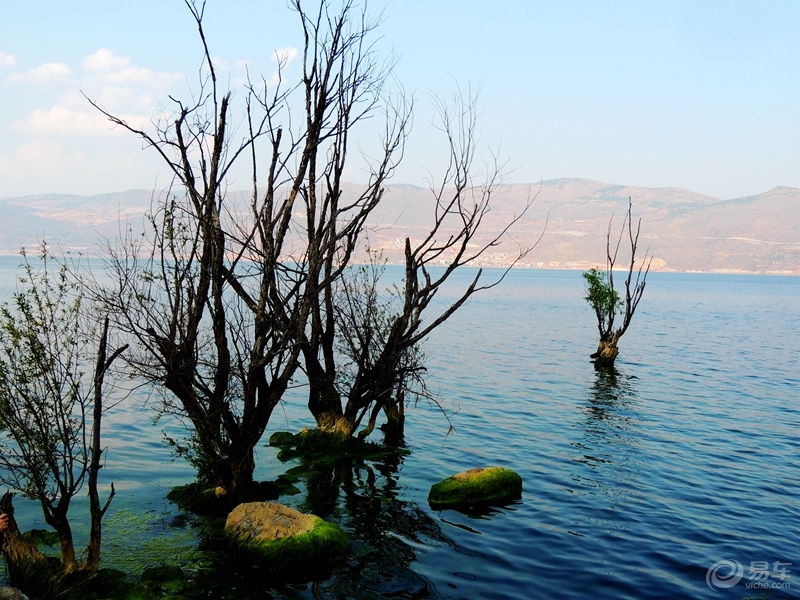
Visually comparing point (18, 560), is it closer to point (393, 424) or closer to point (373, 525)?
point (373, 525)

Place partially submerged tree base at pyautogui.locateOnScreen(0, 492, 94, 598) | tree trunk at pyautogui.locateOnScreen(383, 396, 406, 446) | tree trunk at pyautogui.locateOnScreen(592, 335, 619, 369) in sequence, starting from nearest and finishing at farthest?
1. partially submerged tree base at pyautogui.locateOnScreen(0, 492, 94, 598)
2. tree trunk at pyautogui.locateOnScreen(383, 396, 406, 446)
3. tree trunk at pyautogui.locateOnScreen(592, 335, 619, 369)

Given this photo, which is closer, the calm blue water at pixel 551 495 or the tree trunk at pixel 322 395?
the calm blue water at pixel 551 495

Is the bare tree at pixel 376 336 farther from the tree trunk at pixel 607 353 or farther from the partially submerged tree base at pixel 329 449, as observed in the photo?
the tree trunk at pixel 607 353

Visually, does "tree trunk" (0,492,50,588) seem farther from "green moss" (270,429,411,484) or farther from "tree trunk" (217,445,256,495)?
"green moss" (270,429,411,484)

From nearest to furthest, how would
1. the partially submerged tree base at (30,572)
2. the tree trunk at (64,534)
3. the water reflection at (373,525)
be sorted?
the tree trunk at (64,534)
the partially submerged tree base at (30,572)
the water reflection at (373,525)

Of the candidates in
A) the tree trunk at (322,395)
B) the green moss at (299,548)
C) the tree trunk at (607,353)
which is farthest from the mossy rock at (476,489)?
the tree trunk at (607,353)

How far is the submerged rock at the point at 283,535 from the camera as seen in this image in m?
11.9

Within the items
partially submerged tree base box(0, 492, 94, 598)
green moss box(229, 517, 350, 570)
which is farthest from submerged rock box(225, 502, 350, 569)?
partially submerged tree base box(0, 492, 94, 598)

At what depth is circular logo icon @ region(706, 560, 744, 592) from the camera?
38.3ft

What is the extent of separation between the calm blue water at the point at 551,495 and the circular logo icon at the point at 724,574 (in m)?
0.16

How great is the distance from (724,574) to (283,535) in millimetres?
7881

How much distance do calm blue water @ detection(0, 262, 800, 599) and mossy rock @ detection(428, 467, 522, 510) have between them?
1.30 ft

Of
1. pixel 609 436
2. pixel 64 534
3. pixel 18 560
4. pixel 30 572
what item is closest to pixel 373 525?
pixel 64 534

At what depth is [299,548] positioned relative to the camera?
11859 mm
